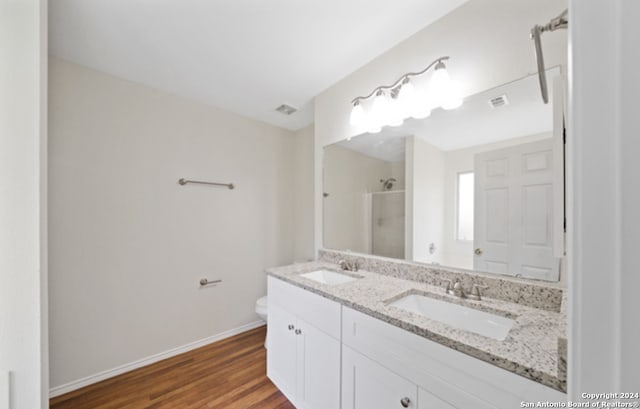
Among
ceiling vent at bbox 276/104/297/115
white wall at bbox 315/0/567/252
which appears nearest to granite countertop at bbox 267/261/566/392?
white wall at bbox 315/0/567/252

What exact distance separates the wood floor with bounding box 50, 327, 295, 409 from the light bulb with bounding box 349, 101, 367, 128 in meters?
1.99

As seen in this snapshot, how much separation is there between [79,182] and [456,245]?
2559mm

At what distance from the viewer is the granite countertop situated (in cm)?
68

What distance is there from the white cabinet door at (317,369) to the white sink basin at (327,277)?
0.38 m

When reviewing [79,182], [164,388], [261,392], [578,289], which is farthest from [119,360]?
[578,289]

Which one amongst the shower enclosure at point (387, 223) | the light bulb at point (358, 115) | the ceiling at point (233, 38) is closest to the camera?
the ceiling at point (233, 38)

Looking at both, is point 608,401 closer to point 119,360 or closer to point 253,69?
point 253,69

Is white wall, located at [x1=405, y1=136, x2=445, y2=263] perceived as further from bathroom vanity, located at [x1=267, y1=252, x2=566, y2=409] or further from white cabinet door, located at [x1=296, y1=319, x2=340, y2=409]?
white cabinet door, located at [x1=296, y1=319, x2=340, y2=409]

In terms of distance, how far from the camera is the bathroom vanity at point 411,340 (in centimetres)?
73

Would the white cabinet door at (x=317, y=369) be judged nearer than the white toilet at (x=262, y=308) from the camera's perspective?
Yes

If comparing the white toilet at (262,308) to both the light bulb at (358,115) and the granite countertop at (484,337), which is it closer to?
the granite countertop at (484,337)

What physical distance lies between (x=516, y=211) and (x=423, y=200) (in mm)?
475

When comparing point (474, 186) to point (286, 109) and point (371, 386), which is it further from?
point (286, 109)
